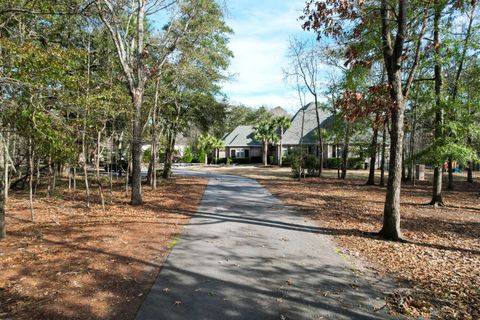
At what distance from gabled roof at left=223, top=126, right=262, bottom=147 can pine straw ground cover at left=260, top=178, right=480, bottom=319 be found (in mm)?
39066

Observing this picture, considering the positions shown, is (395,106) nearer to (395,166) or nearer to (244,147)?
(395,166)

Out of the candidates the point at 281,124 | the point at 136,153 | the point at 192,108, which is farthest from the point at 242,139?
the point at 136,153

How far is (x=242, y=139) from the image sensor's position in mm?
54656

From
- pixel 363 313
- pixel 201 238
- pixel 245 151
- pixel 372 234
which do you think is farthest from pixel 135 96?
pixel 245 151

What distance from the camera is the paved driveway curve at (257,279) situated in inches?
169

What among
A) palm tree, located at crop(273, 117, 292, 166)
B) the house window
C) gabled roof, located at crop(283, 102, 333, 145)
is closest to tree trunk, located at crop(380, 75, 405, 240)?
gabled roof, located at crop(283, 102, 333, 145)

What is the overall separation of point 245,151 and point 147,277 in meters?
49.0

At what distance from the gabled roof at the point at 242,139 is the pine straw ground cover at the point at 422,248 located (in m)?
39.1

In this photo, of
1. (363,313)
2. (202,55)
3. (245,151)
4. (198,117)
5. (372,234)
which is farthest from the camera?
(245,151)

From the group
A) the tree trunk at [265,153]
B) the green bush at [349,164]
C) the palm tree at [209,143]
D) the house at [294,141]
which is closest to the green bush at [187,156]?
the palm tree at [209,143]

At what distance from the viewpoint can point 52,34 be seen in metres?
14.3

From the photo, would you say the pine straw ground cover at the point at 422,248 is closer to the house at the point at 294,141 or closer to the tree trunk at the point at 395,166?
the tree trunk at the point at 395,166

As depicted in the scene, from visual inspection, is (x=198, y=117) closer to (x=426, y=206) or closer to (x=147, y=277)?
(x=426, y=206)

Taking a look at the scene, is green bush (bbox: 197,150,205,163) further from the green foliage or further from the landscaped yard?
the landscaped yard
